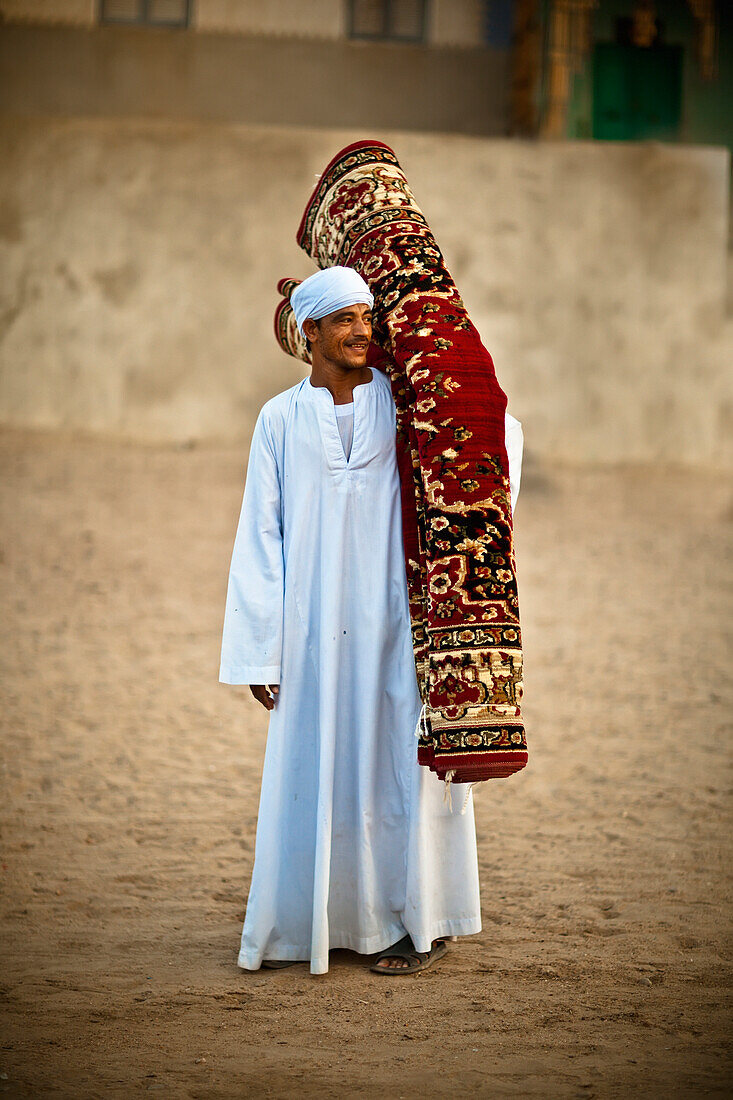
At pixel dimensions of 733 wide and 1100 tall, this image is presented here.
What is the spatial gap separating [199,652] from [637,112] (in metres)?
12.0

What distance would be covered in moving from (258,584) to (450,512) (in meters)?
0.68

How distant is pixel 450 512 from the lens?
145 inches

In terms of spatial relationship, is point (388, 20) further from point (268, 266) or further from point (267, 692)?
point (267, 692)

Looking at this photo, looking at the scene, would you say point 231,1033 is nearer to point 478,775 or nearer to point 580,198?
point 478,775

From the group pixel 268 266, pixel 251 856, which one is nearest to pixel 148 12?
pixel 268 266

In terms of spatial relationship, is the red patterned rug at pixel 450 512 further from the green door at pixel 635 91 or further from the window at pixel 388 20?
the green door at pixel 635 91

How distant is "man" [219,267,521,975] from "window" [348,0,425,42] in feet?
47.6

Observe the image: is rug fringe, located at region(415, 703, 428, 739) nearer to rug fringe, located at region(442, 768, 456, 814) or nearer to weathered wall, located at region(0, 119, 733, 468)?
rug fringe, located at region(442, 768, 456, 814)

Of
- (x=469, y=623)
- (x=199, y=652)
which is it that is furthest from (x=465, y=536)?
Answer: (x=199, y=652)

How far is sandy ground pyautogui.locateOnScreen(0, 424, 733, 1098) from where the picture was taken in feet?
11.4

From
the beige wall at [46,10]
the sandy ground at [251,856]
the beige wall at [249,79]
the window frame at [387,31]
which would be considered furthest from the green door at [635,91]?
the sandy ground at [251,856]

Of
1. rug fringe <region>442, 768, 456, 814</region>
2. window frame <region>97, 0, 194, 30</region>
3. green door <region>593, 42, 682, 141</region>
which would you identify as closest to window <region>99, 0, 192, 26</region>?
window frame <region>97, 0, 194, 30</region>

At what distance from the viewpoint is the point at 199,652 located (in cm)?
874

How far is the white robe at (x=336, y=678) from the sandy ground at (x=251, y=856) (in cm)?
26
